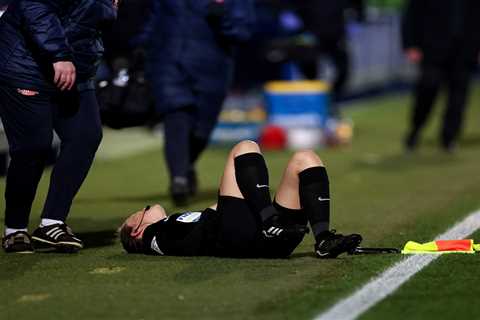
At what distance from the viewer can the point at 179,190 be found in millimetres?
11125

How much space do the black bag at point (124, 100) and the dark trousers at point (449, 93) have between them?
5.70 metres

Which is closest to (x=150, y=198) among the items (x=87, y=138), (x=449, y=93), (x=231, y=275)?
(x=87, y=138)

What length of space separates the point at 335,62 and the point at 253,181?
1188cm

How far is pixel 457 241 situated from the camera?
855cm

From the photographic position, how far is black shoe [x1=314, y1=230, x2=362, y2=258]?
8.02m

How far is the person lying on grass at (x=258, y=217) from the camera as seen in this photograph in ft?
25.9

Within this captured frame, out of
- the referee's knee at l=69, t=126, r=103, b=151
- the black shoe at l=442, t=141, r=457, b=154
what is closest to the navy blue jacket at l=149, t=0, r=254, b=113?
the referee's knee at l=69, t=126, r=103, b=151

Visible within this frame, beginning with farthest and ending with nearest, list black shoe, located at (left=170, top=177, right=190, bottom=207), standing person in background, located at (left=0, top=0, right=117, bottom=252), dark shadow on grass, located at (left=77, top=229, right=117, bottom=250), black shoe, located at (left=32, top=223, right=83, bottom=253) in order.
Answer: black shoe, located at (left=170, top=177, right=190, bottom=207)
dark shadow on grass, located at (left=77, top=229, right=117, bottom=250)
black shoe, located at (left=32, top=223, right=83, bottom=253)
standing person in background, located at (left=0, top=0, right=117, bottom=252)

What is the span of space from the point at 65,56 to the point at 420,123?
8.39 m

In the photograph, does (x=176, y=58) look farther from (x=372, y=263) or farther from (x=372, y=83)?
(x=372, y=83)

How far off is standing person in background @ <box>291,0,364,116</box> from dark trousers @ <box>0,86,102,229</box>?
9545 mm

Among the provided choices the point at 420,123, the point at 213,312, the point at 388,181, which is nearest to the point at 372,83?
the point at 420,123

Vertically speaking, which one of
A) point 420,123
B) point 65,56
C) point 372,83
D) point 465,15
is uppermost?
point 65,56

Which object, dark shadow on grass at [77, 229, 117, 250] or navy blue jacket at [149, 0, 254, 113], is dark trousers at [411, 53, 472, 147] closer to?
navy blue jacket at [149, 0, 254, 113]
